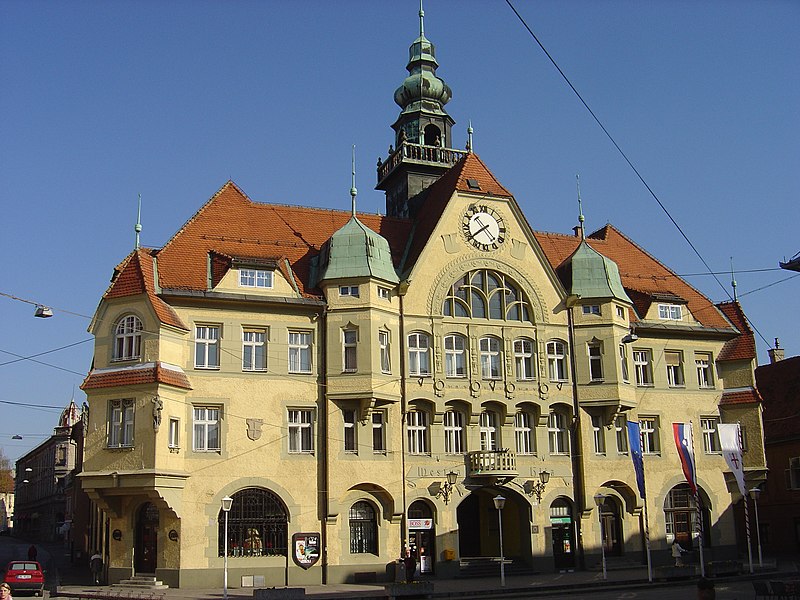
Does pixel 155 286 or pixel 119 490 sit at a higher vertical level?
pixel 155 286

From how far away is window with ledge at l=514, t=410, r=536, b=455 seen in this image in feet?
140

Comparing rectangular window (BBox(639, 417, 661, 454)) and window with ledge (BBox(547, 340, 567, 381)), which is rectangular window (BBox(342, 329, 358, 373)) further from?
rectangular window (BBox(639, 417, 661, 454))

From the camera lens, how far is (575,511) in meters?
42.6

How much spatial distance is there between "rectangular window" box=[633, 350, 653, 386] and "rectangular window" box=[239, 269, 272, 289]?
18567 millimetres

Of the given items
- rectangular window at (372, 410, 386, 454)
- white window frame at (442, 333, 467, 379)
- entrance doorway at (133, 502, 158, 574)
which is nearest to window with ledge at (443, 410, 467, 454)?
white window frame at (442, 333, 467, 379)

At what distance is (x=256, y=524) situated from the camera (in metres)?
37.9

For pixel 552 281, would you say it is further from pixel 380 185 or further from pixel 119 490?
pixel 119 490

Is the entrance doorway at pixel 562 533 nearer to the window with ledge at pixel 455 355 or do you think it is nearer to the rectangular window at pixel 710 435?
the window with ledge at pixel 455 355

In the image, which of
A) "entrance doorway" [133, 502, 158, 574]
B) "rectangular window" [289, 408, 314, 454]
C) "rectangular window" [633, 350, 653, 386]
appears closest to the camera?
"entrance doorway" [133, 502, 158, 574]

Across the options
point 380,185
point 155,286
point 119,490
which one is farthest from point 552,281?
point 119,490

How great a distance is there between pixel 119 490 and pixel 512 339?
1857 cm

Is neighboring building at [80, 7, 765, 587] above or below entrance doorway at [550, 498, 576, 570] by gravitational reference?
above

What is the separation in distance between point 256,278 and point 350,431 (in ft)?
25.4

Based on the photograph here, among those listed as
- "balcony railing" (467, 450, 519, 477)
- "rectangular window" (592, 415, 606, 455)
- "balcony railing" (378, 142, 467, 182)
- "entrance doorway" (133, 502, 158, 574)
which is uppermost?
"balcony railing" (378, 142, 467, 182)
